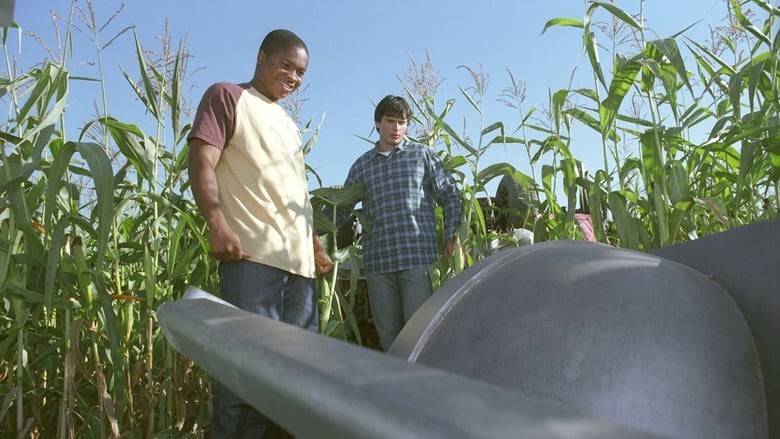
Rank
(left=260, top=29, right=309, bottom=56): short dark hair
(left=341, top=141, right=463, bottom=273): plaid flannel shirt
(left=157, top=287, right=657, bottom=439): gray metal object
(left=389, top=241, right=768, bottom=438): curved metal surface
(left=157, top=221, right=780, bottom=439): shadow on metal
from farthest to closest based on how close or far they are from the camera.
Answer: (left=341, top=141, right=463, bottom=273): plaid flannel shirt → (left=260, top=29, right=309, bottom=56): short dark hair → (left=389, top=241, right=768, bottom=438): curved metal surface → (left=157, top=221, right=780, bottom=439): shadow on metal → (left=157, top=287, right=657, bottom=439): gray metal object

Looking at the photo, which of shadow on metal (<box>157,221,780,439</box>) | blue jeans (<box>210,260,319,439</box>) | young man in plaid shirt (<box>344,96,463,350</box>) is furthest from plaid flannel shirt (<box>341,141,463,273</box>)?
shadow on metal (<box>157,221,780,439</box>)

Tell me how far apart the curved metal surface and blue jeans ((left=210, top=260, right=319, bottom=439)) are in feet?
3.86

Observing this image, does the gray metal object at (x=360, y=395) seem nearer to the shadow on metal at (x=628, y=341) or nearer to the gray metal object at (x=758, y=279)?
the shadow on metal at (x=628, y=341)

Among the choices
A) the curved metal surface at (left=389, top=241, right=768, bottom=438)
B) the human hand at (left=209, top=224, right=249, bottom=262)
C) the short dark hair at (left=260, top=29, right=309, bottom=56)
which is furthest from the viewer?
the short dark hair at (left=260, top=29, right=309, bottom=56)

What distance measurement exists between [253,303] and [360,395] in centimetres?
157

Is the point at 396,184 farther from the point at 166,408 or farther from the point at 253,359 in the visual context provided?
the point at 253,359

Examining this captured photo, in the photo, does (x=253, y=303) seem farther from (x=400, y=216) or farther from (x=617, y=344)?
(x=617, y=344)

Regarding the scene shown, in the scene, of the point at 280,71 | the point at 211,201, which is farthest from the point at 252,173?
the point at 280,71

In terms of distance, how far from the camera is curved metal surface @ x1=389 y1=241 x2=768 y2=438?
52 centimetres

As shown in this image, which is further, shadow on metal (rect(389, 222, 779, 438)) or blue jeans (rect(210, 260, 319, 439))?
blue jeans (rect(210, 260, 319, 439))

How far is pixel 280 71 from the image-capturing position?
1938mm

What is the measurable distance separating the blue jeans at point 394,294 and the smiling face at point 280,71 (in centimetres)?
102

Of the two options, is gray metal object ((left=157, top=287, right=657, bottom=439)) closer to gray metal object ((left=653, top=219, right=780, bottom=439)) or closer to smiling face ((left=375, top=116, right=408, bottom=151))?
gray metal object ((left=653, top=219, right=780, bottom=439))

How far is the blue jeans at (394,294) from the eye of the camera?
270 cm
